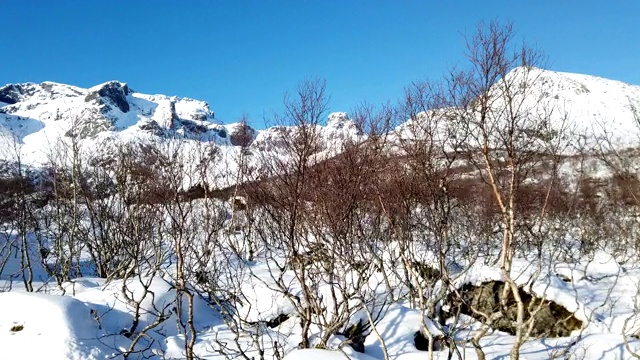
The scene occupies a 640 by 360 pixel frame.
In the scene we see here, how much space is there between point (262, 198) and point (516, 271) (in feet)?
18.8

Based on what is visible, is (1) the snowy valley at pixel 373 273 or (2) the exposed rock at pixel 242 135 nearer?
(1) the snowy valley at pixel 373 273

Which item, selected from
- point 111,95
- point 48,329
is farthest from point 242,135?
point 111,95

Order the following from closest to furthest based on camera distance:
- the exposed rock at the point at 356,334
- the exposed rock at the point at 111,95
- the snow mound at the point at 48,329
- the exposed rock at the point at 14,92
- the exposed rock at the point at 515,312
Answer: the snow mound at the point at 48,329 → the exposed rock at the point at 356,334 → the exposed rock at the point at 515,312 → the exposed rock at the point at 111,95 → the exposed rock at the point at 14,92

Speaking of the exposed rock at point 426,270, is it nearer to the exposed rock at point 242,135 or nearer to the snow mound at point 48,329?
the snow mound at point 48,329

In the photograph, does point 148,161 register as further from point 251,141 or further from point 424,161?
point 424,161

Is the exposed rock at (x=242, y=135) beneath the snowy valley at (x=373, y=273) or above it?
above

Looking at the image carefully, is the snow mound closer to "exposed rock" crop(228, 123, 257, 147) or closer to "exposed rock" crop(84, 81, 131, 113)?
"exposed rock" crop(228, 123, 257, 147)

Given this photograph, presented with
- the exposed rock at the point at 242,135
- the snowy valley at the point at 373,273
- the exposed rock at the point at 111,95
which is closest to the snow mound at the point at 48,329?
the snowy valley at the point at 373,273

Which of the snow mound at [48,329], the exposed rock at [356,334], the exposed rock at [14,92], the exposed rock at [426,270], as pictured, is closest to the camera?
the snow mound at [48,329]

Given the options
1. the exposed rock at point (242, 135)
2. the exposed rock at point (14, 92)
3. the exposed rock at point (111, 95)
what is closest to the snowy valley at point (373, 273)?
the exposed rock at point (242, 135)

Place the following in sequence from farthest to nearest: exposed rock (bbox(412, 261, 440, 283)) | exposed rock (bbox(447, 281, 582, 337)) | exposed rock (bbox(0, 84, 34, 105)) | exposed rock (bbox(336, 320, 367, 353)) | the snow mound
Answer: exposed rock (bbox(0, 84, 34, 105)) < exposed rock (bbox(412, 261, 440, 283)) < exposed rock (bbox(447, 281, 582, 337)) < exposed rock (bbox(336, 320, 367, 353)) < the snow mound

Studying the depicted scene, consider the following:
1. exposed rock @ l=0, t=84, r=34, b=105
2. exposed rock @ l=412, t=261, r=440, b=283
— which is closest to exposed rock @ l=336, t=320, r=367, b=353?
exposed rock @ l=412, t=261, r=440, b=283

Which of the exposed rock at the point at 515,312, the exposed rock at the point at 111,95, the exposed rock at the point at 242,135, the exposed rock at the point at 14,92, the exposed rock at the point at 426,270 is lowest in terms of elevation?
the exposed rock at the point at 515,312

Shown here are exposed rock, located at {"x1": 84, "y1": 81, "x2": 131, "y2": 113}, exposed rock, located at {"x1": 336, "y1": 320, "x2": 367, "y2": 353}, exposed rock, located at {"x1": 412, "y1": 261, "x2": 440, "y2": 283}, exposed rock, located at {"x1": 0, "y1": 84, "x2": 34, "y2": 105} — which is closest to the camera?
exposed rock, located at {"x1": 336, "y1": 320, "x2": 367, "y2": 353}
